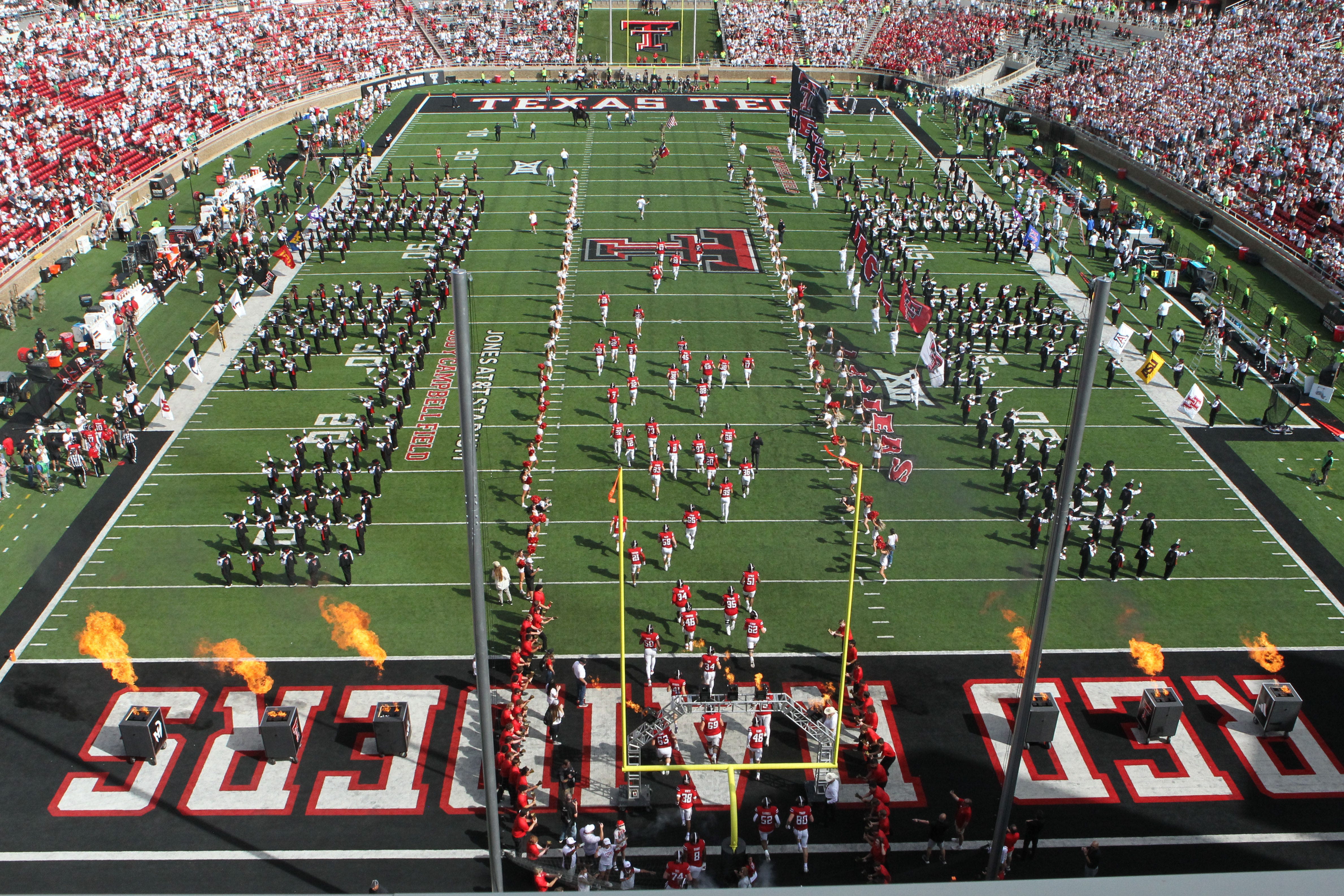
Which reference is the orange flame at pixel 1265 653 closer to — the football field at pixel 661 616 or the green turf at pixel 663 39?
the football field at pixel 661 616

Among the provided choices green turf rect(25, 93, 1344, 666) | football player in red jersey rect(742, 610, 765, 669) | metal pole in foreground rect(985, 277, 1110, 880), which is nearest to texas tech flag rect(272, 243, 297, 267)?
green turf rect(25, 93, 1344, 666)

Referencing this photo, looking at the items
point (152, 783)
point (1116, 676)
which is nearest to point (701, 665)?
point (1116, 676)

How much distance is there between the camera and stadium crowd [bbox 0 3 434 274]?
39.5 m

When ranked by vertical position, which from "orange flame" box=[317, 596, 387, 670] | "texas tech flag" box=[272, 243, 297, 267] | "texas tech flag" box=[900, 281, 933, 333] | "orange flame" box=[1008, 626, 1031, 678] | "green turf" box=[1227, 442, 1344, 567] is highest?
"texas tech flag" box=[900, 281, 933, 333]

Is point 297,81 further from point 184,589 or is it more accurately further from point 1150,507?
point 1150,507

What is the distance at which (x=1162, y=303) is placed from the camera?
35.1 m

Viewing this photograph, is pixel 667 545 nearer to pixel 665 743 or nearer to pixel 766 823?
pixel 665 743

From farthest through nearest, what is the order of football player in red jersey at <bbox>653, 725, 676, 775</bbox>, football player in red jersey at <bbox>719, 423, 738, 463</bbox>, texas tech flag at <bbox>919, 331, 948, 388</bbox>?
football player in red jersey at <bbox>719, 423, 738, 463</bbox>
texas tech flag at <bbox>919, 331, 948, 388</bbox>
football player in red jersey at <bbox>653, 725, 676, 775</bbox>

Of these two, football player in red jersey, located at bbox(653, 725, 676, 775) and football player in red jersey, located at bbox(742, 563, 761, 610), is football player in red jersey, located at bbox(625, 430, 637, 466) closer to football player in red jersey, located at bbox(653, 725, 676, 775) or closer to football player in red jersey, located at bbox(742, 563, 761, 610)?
football player in red jersey, located at bbox(742, 563, 761, 610)

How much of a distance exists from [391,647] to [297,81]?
1941 inches

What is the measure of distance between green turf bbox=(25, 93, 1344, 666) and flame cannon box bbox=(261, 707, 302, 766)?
2.62 metres

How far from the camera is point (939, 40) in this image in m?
69.2

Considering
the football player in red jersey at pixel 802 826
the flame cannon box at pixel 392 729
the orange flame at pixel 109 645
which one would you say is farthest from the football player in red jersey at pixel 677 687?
the orange flame at pixel 109 645

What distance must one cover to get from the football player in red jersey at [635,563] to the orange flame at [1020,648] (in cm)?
735
